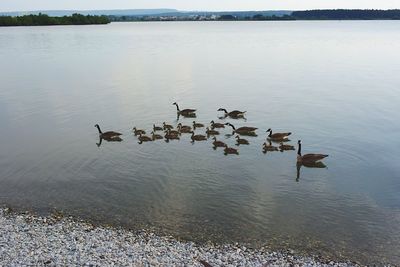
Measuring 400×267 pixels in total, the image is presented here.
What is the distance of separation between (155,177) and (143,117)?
39.6 ft

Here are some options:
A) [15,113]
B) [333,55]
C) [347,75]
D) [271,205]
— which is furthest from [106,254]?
[333,55]

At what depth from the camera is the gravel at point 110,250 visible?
12.6 m

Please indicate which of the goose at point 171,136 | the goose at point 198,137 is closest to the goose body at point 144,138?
the goose at point 171,136

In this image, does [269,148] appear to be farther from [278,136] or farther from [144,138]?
[144,138]

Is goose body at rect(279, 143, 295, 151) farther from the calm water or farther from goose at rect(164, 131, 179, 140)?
goose at rect(164, 131, 179, 140)

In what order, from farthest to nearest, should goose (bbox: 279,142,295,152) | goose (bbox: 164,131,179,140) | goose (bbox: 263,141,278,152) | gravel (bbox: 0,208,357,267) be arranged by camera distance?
goose (bbox: 164,131,179,140), goose (bbox: 279,142,295,152), goose (bbox: 263,141,278,152), gravel (bbox: 0,208,357,267)

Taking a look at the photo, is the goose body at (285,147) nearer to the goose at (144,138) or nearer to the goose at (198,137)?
the goose at (198,137)

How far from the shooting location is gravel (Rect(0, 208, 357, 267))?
1257 centimetres

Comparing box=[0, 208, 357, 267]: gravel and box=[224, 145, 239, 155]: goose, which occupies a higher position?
box=[0, 208, 357, 267]: gravel

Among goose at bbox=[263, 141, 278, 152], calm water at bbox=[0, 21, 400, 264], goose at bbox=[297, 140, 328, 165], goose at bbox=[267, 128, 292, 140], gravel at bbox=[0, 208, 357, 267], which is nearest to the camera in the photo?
gravel at bbox=[0, 208, 357, 267]

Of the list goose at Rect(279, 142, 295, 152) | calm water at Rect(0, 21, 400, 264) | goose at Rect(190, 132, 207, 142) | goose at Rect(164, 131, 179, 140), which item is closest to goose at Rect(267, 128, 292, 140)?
calm water at Rect(0, 21, 400, 264)

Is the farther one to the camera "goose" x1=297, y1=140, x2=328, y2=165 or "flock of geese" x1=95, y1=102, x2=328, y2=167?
"flock of geese" x1=95, y1=102, x2=328, y2=167

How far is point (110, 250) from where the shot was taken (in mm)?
13227

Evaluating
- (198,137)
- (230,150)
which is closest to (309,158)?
(230,150)
